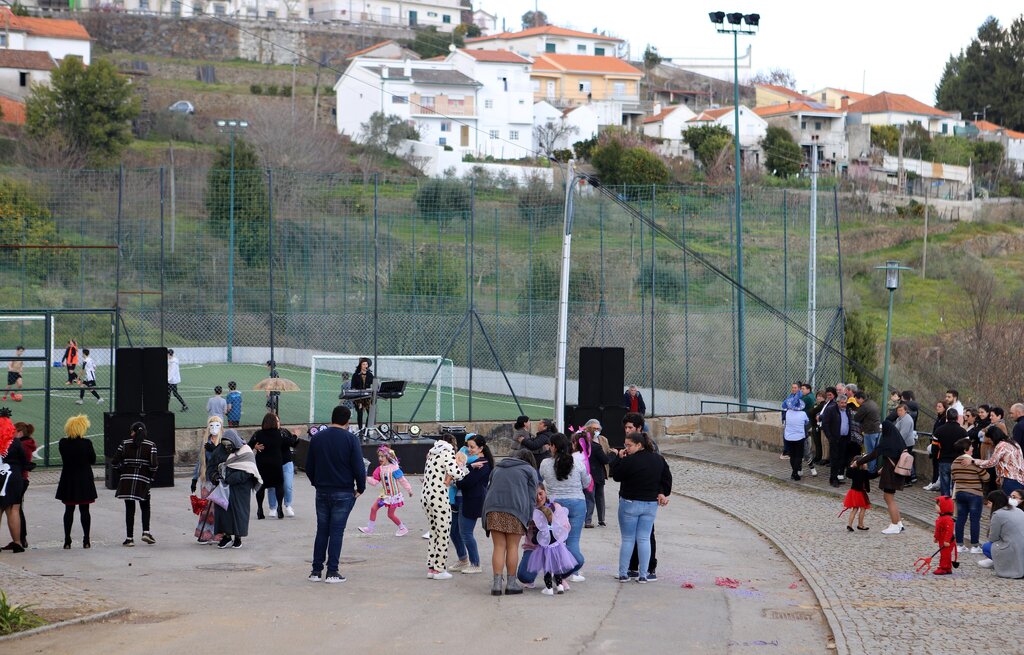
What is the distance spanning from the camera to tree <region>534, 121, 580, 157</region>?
84750 millimetres

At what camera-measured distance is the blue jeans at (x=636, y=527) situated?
1138cm

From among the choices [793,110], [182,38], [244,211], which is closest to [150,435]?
[244,211]

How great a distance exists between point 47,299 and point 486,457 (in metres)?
24.3

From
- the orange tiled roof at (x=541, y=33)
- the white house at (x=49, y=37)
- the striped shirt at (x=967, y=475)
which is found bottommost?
the striped shirt at (x=967, y=475)

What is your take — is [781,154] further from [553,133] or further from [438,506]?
[438,506]

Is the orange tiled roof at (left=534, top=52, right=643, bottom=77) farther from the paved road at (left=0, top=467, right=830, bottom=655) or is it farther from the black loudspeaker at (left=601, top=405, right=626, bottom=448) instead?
the paved road at (left=0, top=467, right=830, bottom=655)

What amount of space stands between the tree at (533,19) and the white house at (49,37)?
237ft

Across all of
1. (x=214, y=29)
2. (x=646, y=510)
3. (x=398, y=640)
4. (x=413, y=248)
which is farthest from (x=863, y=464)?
(x=214, y=29)

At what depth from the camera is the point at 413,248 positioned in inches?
1265

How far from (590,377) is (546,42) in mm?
98872

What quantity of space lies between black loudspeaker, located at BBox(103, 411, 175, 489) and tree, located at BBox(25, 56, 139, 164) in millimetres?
44763

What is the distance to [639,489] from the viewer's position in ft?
37.1

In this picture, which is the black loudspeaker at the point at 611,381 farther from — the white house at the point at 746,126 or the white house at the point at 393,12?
the white house at the point at 393,12

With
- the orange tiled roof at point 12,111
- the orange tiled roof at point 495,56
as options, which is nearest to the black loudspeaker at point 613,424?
the orange tiled roof at point 12,111
